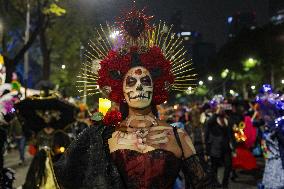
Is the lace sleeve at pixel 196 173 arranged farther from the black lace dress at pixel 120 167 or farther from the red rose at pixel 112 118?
the red rose at pixel 112 118

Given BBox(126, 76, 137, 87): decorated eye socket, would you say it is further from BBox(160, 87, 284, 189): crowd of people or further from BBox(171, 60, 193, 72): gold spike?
BBox(160, 87, 284, 189): crowd of people

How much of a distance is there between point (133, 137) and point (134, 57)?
731 millimetres

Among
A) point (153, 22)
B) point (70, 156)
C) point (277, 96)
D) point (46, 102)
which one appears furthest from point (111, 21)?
point (46, 102)

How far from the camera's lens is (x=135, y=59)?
16.2 feet

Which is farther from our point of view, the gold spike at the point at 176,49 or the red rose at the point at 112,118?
the gold spike at the point at 176,49

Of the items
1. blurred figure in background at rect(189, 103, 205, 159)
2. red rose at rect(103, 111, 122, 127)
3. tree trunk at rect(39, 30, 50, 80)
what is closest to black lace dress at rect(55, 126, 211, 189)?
red rose at rect(103, 111, 122, 127)

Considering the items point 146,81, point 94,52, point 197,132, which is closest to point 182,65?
point 146,81

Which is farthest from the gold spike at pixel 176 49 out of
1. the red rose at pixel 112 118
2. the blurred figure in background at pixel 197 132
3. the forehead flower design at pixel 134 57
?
the blurred figure in background at pixel 197 132

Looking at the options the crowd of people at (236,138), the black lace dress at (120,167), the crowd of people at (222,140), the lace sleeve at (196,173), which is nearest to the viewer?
the black lace dress at (120,167)

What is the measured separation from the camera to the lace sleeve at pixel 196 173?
4.53 meters

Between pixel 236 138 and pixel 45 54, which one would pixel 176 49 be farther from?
pixel 45 54

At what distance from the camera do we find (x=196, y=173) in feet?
14.9

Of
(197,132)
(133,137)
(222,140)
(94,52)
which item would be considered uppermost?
(94,52)

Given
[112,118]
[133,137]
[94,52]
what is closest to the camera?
[133,137]
